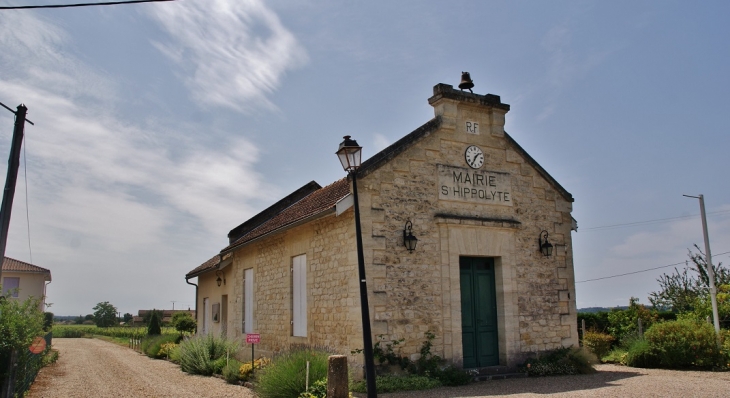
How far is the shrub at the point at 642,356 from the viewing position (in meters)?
13.0

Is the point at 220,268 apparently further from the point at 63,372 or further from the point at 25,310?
the point at 25,310

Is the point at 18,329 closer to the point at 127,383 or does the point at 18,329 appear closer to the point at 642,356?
the point at 127,383

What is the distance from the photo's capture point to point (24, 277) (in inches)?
1414

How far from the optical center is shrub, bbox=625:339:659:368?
13.0 metres

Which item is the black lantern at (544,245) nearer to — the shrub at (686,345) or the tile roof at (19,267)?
the shrub at (686,345)

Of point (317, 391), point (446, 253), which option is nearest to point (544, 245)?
point (446, 253)

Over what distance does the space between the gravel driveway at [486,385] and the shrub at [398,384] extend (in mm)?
235

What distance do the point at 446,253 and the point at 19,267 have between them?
33552mm

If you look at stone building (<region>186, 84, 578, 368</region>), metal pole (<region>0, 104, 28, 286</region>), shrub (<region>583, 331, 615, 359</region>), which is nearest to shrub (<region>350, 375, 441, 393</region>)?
stone building (<region>186, 84, 578, 368</region>)

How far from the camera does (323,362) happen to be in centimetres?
922

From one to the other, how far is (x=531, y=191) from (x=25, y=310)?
10.1 meters

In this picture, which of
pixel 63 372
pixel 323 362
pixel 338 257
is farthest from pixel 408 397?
pixel 63 372

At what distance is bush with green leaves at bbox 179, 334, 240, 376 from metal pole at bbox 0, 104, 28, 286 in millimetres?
5714

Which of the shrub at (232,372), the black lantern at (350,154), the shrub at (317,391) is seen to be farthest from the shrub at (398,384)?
the black lantern at (350,154)
